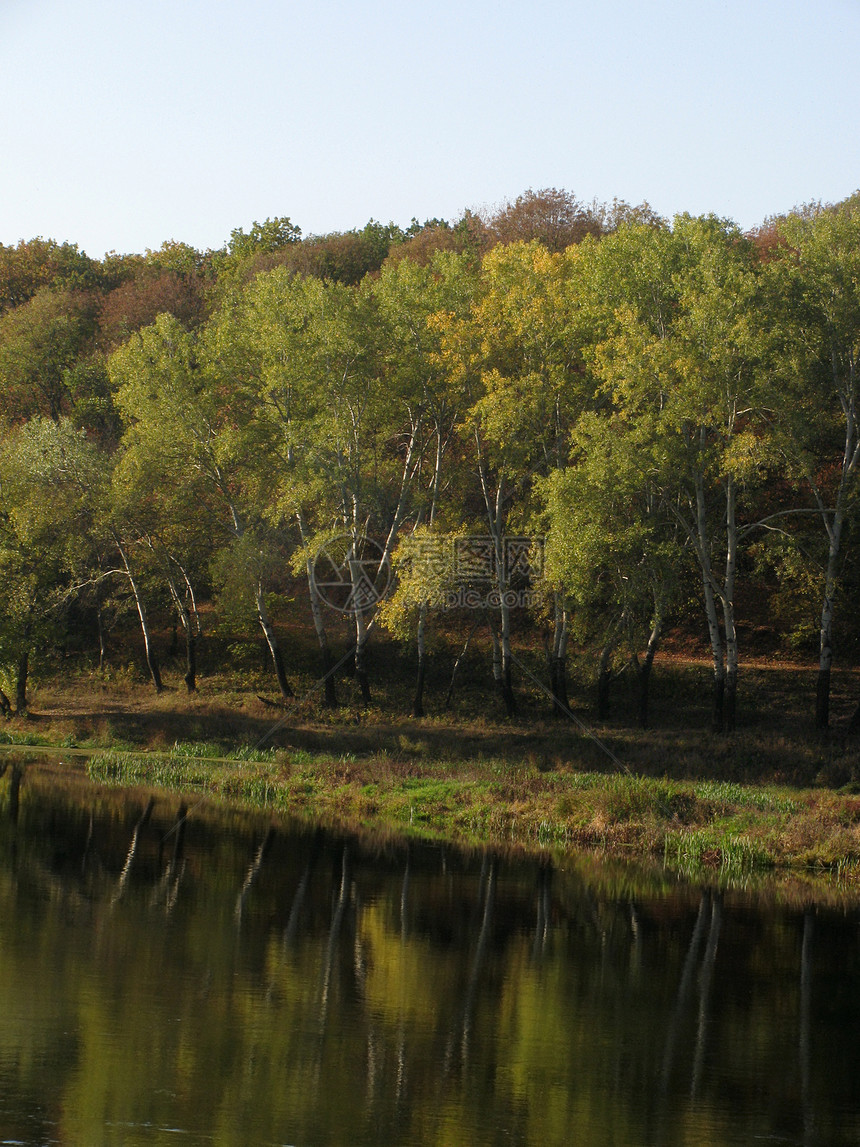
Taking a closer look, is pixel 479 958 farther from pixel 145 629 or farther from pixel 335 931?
pixel 145 629

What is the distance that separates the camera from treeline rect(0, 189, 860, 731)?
34344 mm

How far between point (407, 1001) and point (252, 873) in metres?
7.40

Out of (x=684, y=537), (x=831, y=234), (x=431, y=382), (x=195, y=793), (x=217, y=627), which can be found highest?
(x=831, y=234)

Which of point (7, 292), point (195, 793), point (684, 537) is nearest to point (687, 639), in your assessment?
point (684, 537)

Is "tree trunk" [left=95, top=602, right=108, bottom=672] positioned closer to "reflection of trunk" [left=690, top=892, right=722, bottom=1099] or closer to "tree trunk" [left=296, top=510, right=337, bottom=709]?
"tree trunk" [left=296, top=510, right=337, bottom=709]

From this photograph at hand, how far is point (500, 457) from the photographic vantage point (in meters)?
38.5

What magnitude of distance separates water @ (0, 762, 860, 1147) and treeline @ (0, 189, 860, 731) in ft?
50.7

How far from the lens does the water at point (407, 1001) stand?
1152cm

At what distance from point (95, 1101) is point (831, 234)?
1245 inches

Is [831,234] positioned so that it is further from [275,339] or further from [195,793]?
[195,793]

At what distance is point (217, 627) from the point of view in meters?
49.0

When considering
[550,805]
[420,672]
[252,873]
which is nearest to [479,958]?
[252,873]

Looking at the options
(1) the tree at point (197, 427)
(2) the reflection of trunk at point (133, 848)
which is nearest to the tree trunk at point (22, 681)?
(1) the tree at point (197, 427)

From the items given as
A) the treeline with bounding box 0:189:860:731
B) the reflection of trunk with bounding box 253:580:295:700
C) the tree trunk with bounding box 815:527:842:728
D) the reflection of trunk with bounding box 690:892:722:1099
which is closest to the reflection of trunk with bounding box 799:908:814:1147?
the reflection of trunk with bounding box 690:892:722:1099
